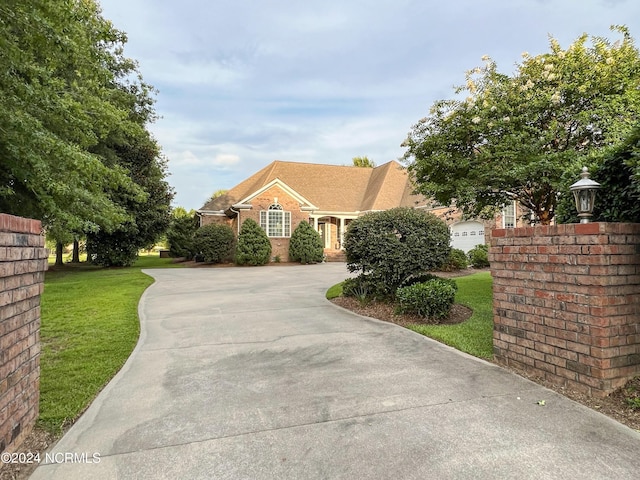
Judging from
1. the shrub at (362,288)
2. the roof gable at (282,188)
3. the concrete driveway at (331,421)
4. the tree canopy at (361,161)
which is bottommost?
A: the concrete driveway at (331,421)

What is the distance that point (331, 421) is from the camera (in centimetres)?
301

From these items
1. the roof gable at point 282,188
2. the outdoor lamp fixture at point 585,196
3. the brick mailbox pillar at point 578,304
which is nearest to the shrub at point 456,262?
the brick mailbox pillar at point 578,304

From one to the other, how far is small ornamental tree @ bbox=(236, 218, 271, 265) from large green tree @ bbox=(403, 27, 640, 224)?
13.7 m

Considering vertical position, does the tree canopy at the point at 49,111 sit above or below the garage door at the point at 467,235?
above

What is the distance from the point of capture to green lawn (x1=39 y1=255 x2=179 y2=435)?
135 inches

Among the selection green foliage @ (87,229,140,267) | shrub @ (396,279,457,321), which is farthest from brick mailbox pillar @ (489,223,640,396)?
green foliage @ (87,229,140,267)

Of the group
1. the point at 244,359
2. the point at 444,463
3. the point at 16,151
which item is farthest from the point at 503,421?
the point at 16,151

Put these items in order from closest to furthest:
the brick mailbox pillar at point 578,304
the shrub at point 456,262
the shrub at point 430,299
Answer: the brick mailbox pillar at point 578,304
the shrub at point 430,299
the shrub at point 456,262

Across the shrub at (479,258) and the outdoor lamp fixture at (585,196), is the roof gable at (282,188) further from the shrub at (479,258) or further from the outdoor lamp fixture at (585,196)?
the outdoor lamp fixture at (585,196)

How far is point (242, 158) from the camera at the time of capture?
3350 centimetres

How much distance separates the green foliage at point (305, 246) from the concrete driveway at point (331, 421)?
16.7 m

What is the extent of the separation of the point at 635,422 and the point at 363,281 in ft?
18.0

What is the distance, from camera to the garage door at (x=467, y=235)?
785 inches

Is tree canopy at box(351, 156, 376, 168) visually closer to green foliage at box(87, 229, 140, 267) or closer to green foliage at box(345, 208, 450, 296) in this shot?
green foliage at box(87, 229, 140, 267)
